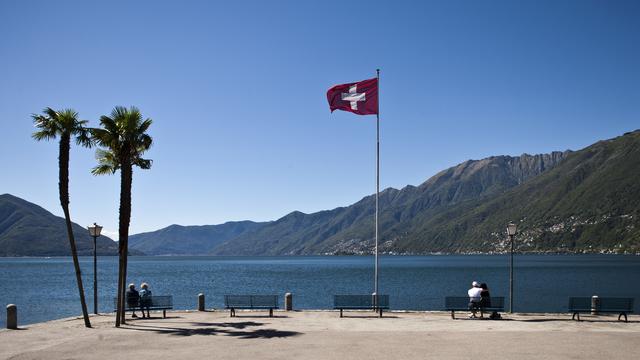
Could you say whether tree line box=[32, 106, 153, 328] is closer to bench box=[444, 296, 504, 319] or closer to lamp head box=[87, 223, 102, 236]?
lamp head box=[87, 223, 102, 236]

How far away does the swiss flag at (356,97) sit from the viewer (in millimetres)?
30906

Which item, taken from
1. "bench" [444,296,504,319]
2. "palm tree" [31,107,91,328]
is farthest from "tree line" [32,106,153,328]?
"bench" [444,296,504,319]

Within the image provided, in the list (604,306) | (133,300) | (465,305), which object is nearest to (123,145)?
(133,300)

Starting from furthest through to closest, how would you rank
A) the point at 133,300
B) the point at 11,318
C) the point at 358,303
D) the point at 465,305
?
the point at 133,300
the point at 358,303
the point at 465,305
the point at 11,318

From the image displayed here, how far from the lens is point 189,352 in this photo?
18359mm

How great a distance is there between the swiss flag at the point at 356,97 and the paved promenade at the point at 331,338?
36.3 feet

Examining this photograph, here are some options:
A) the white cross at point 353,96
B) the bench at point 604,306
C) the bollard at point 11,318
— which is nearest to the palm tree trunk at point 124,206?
the bollard at point 11,318

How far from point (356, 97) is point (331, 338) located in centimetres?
1462

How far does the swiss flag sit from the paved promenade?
11.1 meters

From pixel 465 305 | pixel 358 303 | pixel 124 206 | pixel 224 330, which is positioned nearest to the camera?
pixel 224 330

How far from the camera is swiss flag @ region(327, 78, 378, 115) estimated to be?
1217 inches

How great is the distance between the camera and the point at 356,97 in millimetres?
31109

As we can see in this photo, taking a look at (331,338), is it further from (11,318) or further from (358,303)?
(11,318)

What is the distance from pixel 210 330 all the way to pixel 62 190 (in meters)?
9.47
